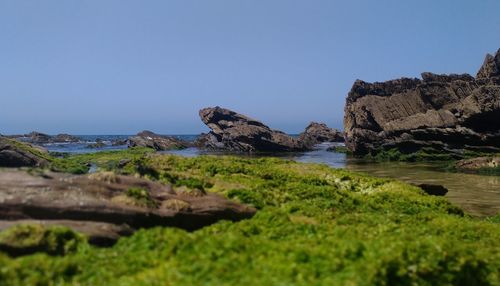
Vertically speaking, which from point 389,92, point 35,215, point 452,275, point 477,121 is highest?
point 389,92

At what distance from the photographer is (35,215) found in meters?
12.1

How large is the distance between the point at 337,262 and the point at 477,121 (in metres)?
64.8

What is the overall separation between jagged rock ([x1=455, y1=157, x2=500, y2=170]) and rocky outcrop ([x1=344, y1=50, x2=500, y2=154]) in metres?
12.3

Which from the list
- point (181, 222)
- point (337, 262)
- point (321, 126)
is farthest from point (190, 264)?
point (321, 126)

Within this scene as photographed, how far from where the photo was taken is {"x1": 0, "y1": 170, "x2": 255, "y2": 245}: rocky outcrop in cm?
1206

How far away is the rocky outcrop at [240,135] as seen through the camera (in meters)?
99.4

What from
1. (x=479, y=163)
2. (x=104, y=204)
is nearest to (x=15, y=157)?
(x=104, y=204)

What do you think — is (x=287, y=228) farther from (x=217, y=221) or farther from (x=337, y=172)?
(x=337, y=172)

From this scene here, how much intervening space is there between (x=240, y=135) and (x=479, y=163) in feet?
183

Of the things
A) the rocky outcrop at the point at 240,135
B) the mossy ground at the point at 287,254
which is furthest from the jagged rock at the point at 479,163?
the rocky outcrop at the point at 240,135

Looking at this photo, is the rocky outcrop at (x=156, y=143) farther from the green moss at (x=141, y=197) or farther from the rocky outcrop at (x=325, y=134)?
the green moss at (x=141, y=197)

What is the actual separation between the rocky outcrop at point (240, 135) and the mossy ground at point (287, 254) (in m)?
82.4

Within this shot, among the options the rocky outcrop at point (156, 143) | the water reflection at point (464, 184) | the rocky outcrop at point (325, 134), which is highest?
the rocky outcrop at point (325, 134)

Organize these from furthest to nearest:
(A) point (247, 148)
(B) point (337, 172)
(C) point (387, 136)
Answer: (A) point (247, 148)
(C) point (387, 136)
(B) point (337, 172)
